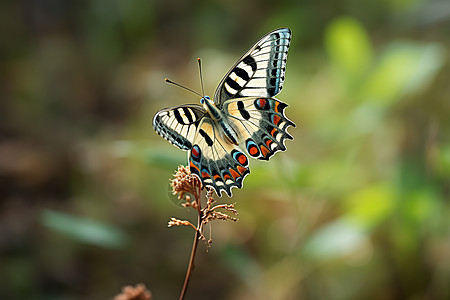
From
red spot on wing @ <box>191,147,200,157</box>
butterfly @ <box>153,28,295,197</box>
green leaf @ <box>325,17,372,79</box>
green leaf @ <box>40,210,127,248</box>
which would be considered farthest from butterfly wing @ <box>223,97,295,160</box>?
green leaf @ <box>325,17,372,79</box>

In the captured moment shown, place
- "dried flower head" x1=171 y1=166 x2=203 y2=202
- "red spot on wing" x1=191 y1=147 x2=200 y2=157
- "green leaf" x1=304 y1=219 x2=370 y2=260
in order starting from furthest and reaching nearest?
"green leaf" x1=304 y1=219 x2=370 y2=260 → "red spot on wing" x1=191 y1=147 x2=200 y2=157 → "dried flower head" x1=171 y1=166 x2=203 y2=202

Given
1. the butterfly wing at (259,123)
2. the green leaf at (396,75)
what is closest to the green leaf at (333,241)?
the green leaf at (396,75)

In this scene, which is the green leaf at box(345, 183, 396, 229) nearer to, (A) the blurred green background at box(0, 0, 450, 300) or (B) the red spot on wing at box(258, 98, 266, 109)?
(A) the blurred green background at box(0, 0, 450, 300)

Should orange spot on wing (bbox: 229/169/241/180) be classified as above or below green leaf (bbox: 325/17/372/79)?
below

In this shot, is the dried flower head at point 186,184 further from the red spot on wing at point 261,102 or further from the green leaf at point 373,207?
the green leaf at point 373,207

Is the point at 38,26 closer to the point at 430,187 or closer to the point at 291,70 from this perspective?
the point at 291,70

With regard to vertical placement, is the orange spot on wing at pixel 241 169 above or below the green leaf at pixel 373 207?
below
